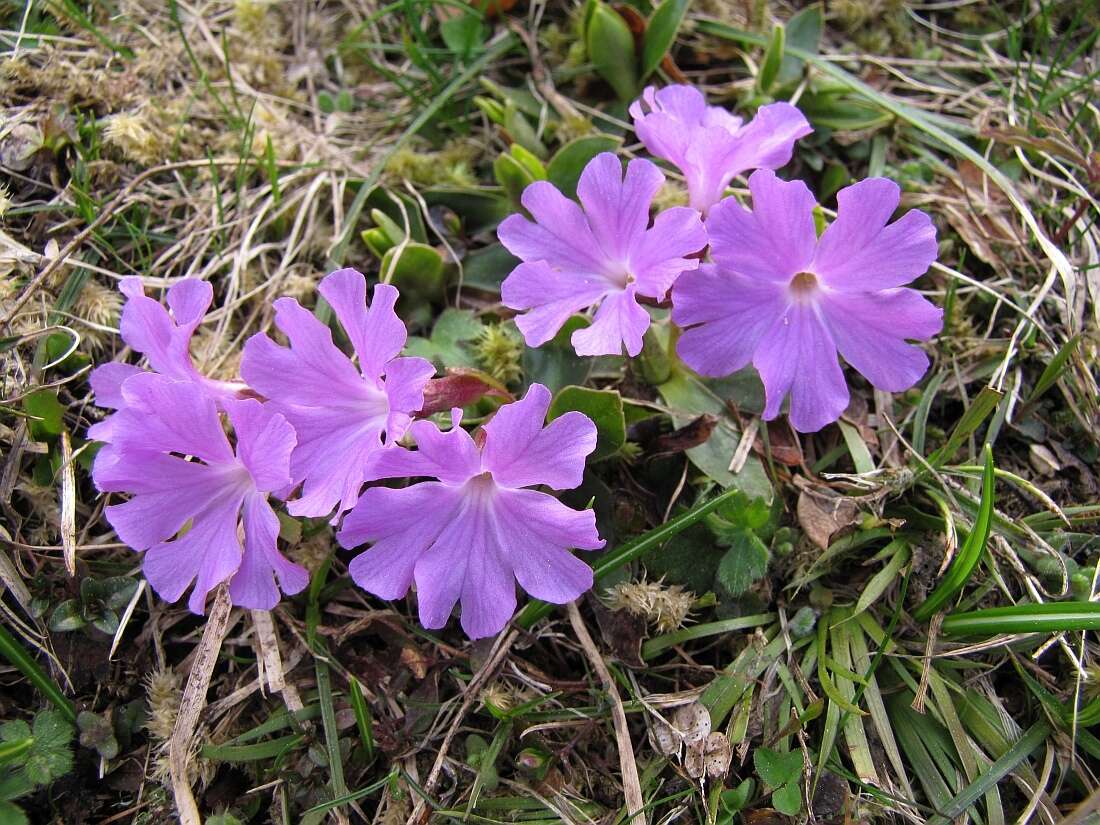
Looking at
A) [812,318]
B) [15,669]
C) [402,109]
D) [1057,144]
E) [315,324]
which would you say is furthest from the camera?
[402,109]

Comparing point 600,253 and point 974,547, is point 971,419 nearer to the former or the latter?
point 974,547

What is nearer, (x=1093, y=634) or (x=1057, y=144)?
(x=1093, y=634)

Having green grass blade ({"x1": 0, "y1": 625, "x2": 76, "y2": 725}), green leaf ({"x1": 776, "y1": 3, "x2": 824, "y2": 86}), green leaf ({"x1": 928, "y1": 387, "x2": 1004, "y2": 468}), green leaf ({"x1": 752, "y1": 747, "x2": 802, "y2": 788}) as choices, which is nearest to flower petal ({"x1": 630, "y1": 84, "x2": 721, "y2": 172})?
green leaf ({"x1": 776, "y1": 3, "x2": 824, "y2": 86})

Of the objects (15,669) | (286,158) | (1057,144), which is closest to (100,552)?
(15,669)

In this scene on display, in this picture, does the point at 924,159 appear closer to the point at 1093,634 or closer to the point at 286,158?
the point at 1093,634

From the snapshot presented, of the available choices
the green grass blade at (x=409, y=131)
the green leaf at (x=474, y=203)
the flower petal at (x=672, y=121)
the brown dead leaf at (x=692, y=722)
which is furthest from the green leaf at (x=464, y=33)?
the brown dead leaf at (x=692, y=722)

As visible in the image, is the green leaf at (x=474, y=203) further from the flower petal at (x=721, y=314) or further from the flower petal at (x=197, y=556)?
the flower petal at (x=197, y=556)
